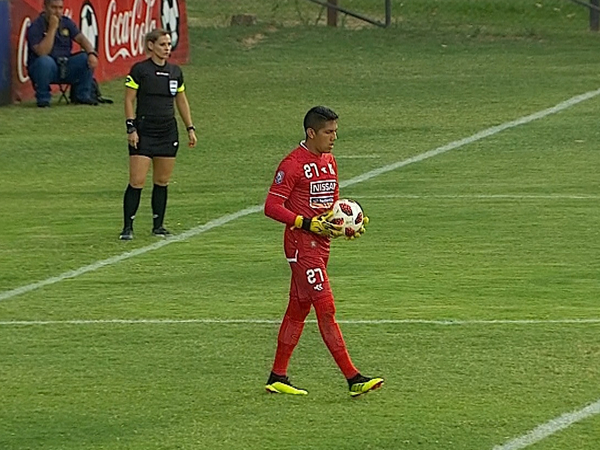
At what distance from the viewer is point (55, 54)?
22.4 meters

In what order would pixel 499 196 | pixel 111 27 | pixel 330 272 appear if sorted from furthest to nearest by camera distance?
pixel 111 27
pixel 499 196
pixel 330 272


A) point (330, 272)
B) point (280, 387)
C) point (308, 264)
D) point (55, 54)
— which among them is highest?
point (55, 54)

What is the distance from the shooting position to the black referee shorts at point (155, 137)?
1368cm

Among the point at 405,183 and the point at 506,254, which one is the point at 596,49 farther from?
the point at 506,254

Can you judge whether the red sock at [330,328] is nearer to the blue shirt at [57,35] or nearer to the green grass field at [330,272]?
the green grass field at [330,272]

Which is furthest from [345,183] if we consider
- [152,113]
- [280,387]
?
[280,387]

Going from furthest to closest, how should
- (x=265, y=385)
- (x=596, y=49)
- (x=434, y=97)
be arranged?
(x=596, y=49) < (x=434, y=97) < (x=265, y=385)

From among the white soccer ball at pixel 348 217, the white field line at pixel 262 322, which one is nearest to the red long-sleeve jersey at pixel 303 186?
the white soccer ball at pixel 348 217

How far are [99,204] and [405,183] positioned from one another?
3.20m

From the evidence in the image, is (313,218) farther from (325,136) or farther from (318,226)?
(325,136)

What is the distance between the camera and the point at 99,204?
15.8 metres

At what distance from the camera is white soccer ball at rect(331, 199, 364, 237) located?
328 inches

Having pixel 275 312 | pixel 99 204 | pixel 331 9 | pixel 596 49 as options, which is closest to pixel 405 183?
pixel 99 204

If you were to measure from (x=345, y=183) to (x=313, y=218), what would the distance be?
840cm
